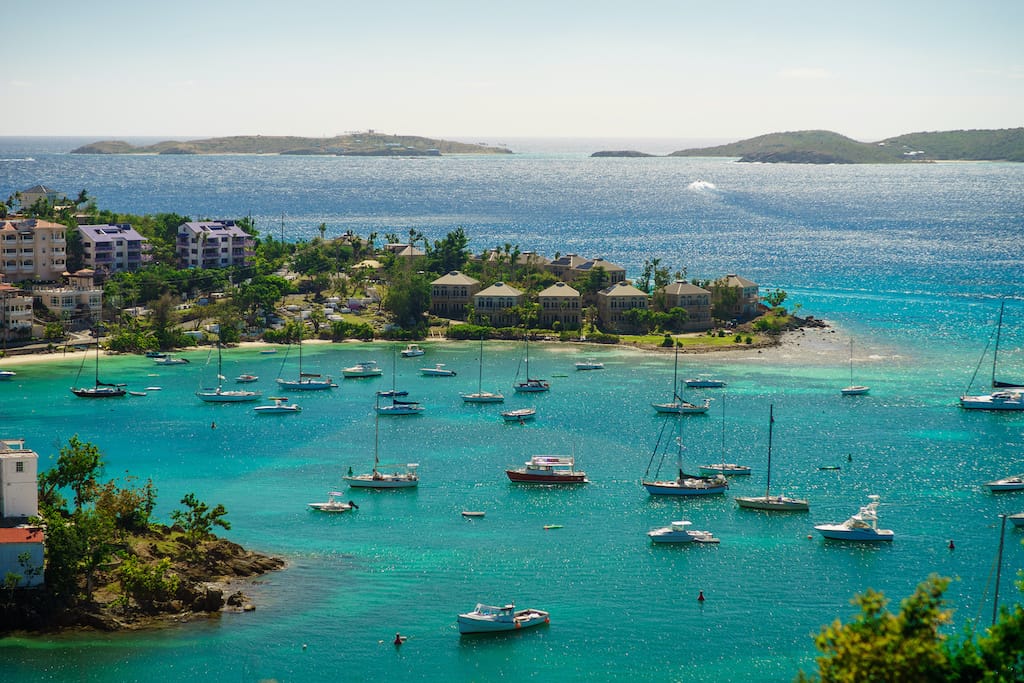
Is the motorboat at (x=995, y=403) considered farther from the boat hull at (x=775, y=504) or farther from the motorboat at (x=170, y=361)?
the motorboat at (x=170, y=361)

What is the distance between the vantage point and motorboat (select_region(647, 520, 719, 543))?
2714 inches

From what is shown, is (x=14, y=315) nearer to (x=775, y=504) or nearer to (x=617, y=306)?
(x=617, y=306)

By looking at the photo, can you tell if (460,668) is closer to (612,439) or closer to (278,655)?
(278,655)

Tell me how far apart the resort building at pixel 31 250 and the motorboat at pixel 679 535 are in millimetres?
88370

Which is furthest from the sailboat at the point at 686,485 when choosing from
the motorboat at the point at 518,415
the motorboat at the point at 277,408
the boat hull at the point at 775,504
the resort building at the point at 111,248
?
the resort building at the point at 111,248

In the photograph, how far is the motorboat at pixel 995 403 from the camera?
10088 cm

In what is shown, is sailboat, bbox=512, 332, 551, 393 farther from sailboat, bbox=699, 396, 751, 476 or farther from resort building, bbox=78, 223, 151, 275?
resort building, bbox=78, 223, 151, 275

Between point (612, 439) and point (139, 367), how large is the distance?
46837 mm

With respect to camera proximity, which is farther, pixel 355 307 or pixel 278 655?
pixel 355 307

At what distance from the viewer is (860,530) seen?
69625 millimetres

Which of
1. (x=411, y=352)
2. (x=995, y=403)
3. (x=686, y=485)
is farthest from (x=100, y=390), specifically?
(x=995, y=403)

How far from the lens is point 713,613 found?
59.9 m

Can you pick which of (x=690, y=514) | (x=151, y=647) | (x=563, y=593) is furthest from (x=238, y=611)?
(x=690, y=514)

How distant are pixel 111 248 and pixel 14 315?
80.0ft
